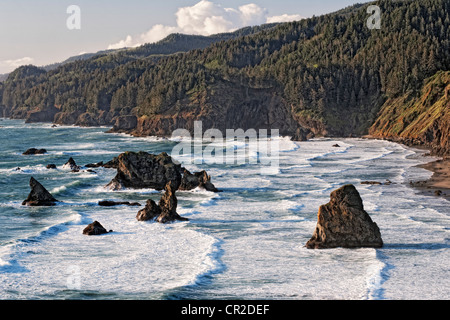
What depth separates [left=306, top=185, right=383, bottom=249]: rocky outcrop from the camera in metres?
34.6

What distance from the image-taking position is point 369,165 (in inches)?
3231

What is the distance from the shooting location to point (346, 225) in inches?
1368

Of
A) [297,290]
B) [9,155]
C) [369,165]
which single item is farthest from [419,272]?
[9,155]

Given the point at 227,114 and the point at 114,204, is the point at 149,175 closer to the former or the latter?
the point at 114,204

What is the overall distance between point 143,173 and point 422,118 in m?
77.9

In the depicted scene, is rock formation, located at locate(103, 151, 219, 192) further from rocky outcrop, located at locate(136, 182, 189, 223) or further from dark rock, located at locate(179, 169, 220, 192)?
rocky outcrop, located at locate(136, 182, 189, 223)

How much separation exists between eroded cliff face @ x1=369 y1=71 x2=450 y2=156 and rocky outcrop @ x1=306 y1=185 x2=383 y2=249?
57062 millimetres

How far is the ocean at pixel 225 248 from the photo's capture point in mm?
27375

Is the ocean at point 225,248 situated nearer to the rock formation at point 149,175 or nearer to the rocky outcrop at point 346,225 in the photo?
the rocky outcrop at point 346,225

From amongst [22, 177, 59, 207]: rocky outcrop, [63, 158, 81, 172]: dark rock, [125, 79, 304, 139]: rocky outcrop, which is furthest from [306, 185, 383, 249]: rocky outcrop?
[125, 79, 304, 139]: rocky outcrop

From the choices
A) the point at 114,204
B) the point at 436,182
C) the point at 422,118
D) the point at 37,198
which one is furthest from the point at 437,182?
the point at 422,118

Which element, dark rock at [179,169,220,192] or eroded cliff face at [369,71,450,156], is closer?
dark rock at [179,169,220,192]

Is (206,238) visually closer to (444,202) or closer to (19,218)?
(19,218)

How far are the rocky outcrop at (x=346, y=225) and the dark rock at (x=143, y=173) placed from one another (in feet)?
96.8
